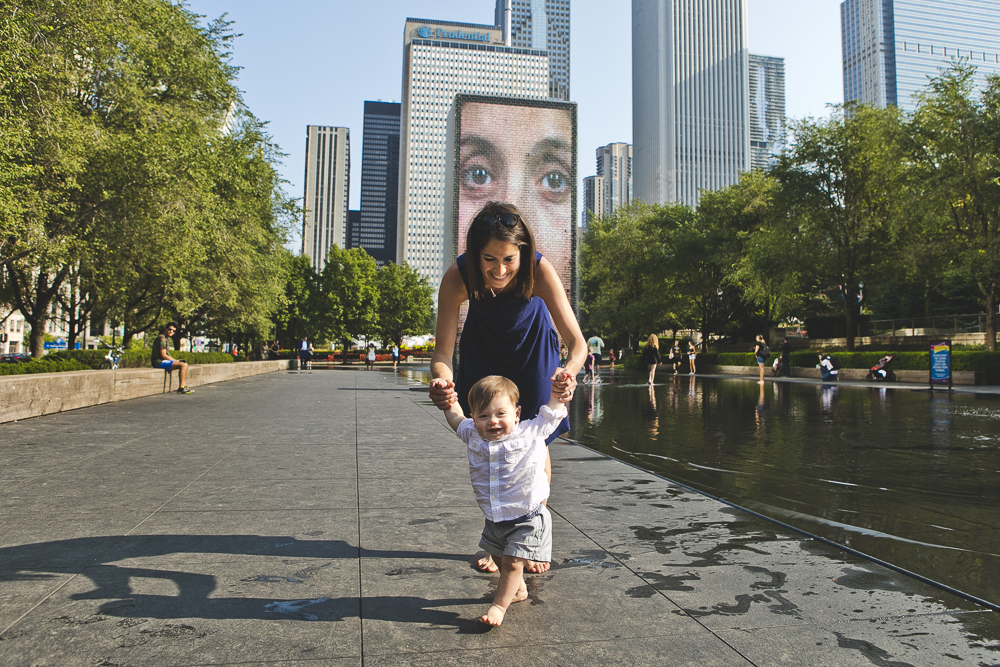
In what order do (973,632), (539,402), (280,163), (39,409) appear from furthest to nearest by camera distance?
(280,163) < (39,409) < (539,402) < (973,632)

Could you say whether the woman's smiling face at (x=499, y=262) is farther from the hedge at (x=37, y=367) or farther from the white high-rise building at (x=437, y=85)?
the white high-rise building at (x=437, y=85)

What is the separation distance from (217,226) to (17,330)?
74.4 metres

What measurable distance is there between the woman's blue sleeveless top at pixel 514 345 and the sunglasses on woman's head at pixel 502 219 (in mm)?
219

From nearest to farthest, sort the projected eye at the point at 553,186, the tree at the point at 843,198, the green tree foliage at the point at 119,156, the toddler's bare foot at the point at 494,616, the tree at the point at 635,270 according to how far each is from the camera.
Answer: the toddler's bare foot at the point at 494,616
the green tree foliage at the point at 119,156
the tree at the point at 843,198
the tree at the point at 635,270
the projected eye at the point at 553,186

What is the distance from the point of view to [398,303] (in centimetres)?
6850

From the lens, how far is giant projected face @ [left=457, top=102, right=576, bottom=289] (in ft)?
146

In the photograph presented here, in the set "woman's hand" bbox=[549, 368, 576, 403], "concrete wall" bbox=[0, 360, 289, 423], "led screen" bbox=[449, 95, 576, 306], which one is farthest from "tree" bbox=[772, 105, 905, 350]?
"woman's hand" bbox=[549, 368, 576, 403]

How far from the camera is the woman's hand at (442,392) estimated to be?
2555mm

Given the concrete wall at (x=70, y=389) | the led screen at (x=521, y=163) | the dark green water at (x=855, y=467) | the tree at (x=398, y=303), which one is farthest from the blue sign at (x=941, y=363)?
the tree at (x=398, y=303)

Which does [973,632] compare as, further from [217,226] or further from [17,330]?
[17,330]

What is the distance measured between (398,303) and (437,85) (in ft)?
374

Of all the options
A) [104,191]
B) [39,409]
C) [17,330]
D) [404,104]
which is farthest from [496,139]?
[404,104]

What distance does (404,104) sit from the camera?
167375 millimetres

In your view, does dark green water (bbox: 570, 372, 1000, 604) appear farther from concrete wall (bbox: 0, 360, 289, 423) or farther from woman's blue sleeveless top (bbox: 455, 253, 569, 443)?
concrete wall (bbox: 0, 360, 289, 423)
